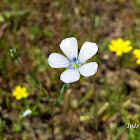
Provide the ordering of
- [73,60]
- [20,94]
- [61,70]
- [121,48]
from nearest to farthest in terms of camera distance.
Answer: [73,60] → [20,94] → [121,48] → [61,70]

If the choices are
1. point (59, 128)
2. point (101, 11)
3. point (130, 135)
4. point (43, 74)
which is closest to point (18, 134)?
point (59, 128)

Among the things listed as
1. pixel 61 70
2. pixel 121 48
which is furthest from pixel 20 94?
pixel 121 48

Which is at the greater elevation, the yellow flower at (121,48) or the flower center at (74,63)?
the yellow flower at (121,48)

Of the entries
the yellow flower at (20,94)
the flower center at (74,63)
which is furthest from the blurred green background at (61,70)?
the flower center at (74,63)

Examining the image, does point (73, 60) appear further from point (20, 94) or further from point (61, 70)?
point (61, 70)

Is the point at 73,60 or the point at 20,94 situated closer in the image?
the point at 73,60

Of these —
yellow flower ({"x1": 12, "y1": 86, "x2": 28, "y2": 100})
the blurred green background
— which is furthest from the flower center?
yellow flower ({"x1": 12, "y1": 86, "x2": 28, "y2": 100})

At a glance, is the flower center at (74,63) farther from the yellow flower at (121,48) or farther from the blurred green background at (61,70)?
the yellow flower at (121,48)
